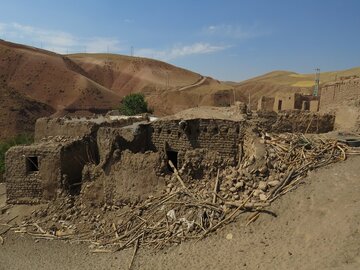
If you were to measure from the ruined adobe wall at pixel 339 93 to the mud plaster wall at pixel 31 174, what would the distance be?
10.7 m

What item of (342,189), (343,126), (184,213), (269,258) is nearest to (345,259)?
(269,258)

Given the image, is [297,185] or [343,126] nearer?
[297,185]

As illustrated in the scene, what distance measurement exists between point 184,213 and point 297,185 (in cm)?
297

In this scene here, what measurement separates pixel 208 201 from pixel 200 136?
9.17 feet

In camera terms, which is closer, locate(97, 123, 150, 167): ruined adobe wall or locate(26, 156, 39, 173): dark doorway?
locate(97, 123, 150, 167): ruined adobe wall

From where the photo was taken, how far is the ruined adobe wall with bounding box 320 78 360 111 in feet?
45.4

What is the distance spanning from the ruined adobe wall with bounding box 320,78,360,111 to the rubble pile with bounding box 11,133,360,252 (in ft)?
12.8

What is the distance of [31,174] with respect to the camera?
12.8m

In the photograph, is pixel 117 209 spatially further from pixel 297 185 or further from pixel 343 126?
pixel 343 126

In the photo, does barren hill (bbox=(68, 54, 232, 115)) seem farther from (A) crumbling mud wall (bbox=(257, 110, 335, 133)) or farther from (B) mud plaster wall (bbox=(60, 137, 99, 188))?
(B) mud plaster wall (bbox=(60, 137, 99, 188))

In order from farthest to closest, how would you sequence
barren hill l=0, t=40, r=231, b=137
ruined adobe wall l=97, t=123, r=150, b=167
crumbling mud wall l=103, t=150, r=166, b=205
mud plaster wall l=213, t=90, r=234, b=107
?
mud plaster wall l=213, t=90, r=234, b=107, barren hill l=0, t=40, r=231, b=137, ruined adobe wall l=97, t=123, r=150, b=167, crumbling mud wall l=103, t=150, r=166, b=205

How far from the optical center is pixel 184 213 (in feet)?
32.1

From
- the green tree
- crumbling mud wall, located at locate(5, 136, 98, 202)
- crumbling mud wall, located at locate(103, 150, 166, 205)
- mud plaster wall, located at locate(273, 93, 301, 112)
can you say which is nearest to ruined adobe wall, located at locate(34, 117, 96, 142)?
crumbling mud wall, located at locate(5, 136, 98, 202)

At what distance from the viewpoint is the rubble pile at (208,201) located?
367 inches
